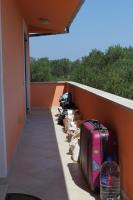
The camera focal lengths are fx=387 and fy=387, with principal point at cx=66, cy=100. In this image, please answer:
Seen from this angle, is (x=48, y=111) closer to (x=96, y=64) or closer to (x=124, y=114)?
(x=124, y=114)

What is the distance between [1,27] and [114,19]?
96.7 feet

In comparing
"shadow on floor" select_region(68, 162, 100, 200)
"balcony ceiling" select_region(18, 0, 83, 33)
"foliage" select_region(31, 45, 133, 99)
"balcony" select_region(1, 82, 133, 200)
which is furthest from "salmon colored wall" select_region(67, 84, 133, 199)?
"foliage" select_region(31, 45, 133, 99)

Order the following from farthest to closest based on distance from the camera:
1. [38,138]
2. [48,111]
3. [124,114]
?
[48,111] → [38,138] → [124,114]

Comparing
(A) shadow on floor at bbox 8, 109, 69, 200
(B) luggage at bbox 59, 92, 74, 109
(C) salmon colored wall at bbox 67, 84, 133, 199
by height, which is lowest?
(A) shadow on floor at bbox 8, 109, 69, 200

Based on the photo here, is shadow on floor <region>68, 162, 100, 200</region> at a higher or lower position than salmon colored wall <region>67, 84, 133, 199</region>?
lower

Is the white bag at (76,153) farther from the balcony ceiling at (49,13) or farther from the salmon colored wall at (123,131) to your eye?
the balcony ceiling at (49,13)

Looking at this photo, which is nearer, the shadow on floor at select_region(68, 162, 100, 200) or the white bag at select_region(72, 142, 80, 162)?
the shadow on floor at select_region(68, 162, 100, 200)

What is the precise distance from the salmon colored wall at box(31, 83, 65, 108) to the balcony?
3754mm

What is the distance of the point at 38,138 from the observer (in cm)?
635

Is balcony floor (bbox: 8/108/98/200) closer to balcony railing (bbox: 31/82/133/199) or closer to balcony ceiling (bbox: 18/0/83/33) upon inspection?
balcony railing (bbox: 31/82/133/199)

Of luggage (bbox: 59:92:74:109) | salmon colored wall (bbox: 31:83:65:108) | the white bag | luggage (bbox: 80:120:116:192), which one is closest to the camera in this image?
luggage (bbox: 80:120:116:192)

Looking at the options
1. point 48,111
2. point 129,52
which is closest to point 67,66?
point 129,52

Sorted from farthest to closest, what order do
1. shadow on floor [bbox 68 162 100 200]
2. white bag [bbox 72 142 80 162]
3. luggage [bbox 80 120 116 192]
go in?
white bag [bbox 72 142 80 162] → shadow on floor [bbox 68 162 100 200] → luggage [bbox 80 120 116 192]

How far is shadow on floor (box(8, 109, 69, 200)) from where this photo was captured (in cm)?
374
